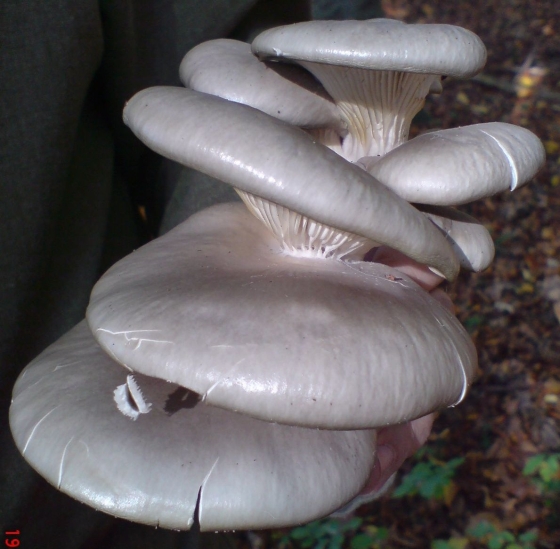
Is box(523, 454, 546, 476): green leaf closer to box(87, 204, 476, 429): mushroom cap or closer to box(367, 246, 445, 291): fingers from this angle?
box(367, 246, 445, 291): fingers

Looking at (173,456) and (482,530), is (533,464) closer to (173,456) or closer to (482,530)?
(482,530)

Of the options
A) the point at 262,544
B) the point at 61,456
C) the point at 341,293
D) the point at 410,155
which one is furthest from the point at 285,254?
the point at 262,544

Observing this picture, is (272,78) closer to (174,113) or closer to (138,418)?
(174,113)

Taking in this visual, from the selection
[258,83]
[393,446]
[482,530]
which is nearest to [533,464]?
[482,530]

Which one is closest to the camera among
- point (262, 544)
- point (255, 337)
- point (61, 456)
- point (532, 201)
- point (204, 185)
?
point (255, 337)

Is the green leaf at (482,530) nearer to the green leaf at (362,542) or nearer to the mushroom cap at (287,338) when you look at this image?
the green leaf at (362,542)
